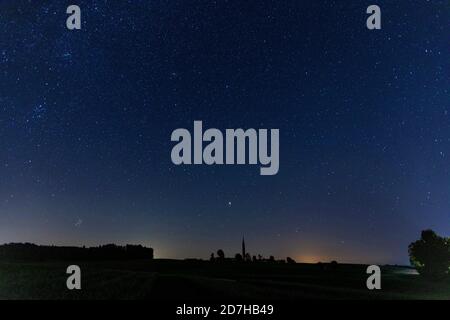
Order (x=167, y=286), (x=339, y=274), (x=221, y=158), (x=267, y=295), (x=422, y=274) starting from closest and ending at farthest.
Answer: (x=221, y=158) < (x=267, y=295) < (x=167, y=286) < (x=339, y=274) < (x=422, y=274)

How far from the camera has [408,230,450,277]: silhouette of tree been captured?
33469 mm

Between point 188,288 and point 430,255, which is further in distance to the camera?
point 430,255

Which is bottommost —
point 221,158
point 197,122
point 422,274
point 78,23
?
point 422,274

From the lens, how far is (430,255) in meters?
33.8

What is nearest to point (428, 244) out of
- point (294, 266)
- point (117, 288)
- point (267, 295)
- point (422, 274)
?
point (422, 274)

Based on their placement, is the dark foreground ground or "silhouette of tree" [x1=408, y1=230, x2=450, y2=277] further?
"silhouette of tree" [x1=408, y1=230, x2=450, y2=277]

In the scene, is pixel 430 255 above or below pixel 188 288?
below

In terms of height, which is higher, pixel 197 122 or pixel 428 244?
pixel 197 122

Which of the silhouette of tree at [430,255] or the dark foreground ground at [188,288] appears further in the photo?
the silhouette of tree at [430,255]

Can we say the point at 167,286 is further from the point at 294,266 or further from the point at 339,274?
the point at 294,266

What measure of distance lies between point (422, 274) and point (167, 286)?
19885mm

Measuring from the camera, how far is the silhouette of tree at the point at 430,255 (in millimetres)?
33469
